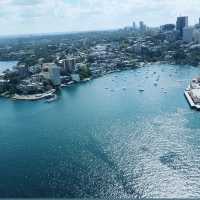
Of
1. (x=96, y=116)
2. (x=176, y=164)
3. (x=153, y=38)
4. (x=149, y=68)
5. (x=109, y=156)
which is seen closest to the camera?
(x=176, y=164)

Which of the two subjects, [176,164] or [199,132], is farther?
[199,132]

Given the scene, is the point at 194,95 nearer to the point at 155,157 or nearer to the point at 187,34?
the point at 155,157

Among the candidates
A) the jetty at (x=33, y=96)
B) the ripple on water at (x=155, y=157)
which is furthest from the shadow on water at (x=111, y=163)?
the jetty at (x=33, y=96)

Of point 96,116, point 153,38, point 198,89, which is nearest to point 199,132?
point 96,116

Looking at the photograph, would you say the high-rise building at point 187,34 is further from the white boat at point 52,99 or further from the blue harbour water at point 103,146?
the white boat at point 52,99

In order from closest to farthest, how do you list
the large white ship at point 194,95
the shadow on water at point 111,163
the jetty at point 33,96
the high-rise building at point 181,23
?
the shadow on water at point 111,163 → the large white ship at point 194,95 → the jetty at point 33,96 → the high-rise building at point 181,23

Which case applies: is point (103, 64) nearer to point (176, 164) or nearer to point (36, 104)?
point (36, 104)

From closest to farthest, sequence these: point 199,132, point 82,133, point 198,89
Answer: point 199,132
point 82,133
point 198,89
